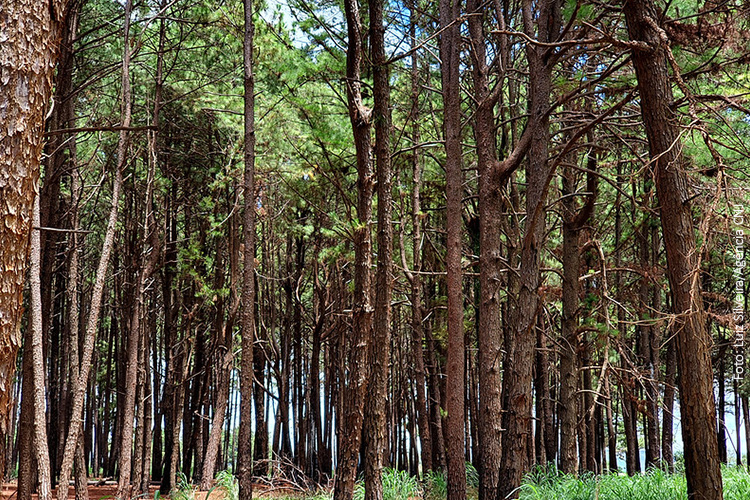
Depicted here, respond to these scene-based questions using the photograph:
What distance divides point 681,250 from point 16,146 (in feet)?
18.1

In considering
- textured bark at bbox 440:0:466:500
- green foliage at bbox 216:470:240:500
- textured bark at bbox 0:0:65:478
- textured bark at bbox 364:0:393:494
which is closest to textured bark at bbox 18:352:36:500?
green foliage at bbox 216:470:240:500

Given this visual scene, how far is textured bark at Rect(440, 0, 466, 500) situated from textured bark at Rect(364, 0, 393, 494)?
934mm

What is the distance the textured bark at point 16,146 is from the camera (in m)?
3.34

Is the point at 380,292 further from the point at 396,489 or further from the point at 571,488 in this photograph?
the point at 396,489

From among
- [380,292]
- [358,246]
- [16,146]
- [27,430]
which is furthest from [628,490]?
[16,146]

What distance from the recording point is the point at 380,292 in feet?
26.8

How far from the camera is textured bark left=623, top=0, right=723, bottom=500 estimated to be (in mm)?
6207

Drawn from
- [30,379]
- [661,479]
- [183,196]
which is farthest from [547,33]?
[183,196]

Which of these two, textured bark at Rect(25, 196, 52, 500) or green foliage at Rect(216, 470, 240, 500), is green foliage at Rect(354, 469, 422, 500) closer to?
green foliage at Rect(216, 470, 240, 500)

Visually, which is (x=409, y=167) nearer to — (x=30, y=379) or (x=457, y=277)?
(x=457, y=277)

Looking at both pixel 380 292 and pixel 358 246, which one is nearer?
pixel 380 292

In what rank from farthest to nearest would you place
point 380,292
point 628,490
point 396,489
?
point 396,489 → point 628,490 → point 380,292

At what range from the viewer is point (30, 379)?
8797mm

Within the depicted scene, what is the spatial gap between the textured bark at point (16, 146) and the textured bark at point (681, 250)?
5.03 m
